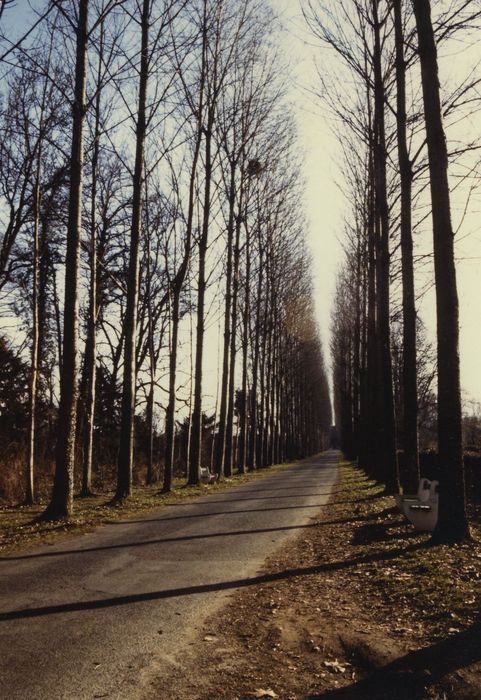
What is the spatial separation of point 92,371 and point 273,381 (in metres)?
22.7

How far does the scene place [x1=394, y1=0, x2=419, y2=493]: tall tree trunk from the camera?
12.3 metres

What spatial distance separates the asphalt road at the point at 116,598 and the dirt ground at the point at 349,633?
0.87 ft

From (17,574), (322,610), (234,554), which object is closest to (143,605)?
(322,610)

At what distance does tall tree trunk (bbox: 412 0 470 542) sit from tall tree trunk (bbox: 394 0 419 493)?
14.4ft

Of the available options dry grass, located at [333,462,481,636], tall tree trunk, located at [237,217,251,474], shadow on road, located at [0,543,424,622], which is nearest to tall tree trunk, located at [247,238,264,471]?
tall tree trunk, located at [237,217,251,474]

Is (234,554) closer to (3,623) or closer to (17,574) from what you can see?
(17,574)

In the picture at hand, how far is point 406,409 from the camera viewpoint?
1218 centimetres

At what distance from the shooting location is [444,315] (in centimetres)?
793

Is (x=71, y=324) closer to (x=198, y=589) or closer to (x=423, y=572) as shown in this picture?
(x=198, y=589)

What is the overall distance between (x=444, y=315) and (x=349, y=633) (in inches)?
174

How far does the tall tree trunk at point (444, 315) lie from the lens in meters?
7.74

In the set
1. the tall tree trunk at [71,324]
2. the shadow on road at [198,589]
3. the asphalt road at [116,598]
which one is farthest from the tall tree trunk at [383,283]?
the tall tree trunk at [71,324]

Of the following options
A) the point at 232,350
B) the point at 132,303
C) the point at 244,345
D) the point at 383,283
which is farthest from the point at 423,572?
the point at 244,345

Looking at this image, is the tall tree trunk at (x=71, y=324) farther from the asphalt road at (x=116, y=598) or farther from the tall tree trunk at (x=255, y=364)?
the tall tree trunk at (x=255, y=364)
